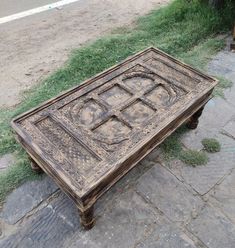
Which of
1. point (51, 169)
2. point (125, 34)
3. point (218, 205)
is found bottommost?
point (218, 205)

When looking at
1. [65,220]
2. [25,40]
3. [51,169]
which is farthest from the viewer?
[25,40]

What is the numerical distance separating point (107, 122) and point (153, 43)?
247 cm

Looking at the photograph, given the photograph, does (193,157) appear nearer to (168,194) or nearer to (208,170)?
(208,170)

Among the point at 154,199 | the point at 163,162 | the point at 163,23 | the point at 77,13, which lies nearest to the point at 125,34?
the point at 163,23

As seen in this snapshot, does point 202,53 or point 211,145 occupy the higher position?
point 202,53

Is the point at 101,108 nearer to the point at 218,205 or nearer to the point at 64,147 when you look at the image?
the point at 64,147

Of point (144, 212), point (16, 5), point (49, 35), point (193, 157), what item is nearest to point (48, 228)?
point (144, 212)

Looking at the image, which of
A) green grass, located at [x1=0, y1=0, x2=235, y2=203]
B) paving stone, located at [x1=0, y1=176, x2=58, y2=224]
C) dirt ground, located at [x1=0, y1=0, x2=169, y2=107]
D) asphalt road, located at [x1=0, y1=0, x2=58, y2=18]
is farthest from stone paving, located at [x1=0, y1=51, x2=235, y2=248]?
asphalt road, located at [x1=0, y1=0, x2=58, y2=18]

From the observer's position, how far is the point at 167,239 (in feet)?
7.94

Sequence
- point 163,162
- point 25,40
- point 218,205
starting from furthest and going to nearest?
point 25,40, point 163,162, point 218,205

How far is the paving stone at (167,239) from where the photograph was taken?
238 cm

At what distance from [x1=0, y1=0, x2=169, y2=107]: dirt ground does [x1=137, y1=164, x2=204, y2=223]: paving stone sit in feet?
6.21

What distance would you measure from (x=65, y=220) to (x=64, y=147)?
27.0 inches

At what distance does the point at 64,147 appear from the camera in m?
2.21
